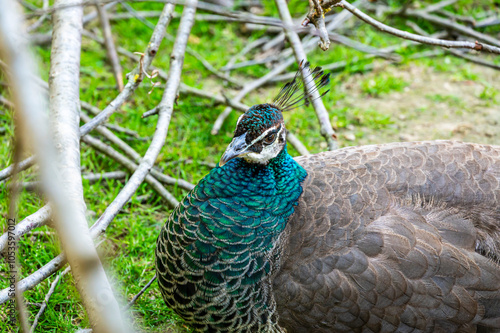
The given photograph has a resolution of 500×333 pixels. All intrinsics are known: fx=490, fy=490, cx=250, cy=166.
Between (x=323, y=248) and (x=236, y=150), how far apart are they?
683 mm

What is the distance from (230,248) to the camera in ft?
8.38

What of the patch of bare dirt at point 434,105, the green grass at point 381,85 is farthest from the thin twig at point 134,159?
the green grass at point 381,85

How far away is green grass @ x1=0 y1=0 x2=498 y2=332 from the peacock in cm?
70

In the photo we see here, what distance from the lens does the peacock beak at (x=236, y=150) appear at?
2.50m

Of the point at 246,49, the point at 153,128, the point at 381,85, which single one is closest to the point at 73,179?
the point at 153,128

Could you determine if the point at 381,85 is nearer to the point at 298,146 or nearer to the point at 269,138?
the point at 298,146

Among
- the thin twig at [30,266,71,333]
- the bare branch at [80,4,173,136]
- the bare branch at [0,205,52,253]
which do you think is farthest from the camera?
the bare branch at [80,4,173,136]

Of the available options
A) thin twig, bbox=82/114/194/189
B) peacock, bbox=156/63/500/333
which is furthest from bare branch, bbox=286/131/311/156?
peacock, bbox=156/63/500/333

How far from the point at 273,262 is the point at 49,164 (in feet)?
5.94

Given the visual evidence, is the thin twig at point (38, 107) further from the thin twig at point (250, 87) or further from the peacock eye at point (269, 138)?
the thin twig at point (250, 87)

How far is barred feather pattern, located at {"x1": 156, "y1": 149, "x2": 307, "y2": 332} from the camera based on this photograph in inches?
100

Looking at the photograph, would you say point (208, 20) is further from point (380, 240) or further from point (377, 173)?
point (380, 240)

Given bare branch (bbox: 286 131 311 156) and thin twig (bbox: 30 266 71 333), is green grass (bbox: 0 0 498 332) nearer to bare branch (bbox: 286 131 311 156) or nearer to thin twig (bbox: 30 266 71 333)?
thin twig (bbox: 30 266 71 333)

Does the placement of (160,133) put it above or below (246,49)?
below
